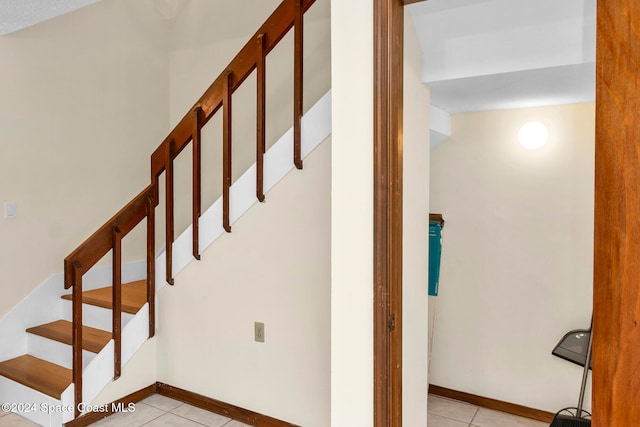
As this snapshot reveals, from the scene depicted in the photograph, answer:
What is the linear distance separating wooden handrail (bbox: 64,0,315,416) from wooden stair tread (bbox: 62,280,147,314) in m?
0.14

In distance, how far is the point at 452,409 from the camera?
2.69 meters

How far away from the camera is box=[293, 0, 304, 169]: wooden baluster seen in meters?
2.22

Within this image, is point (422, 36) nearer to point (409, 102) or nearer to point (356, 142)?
point (409, 102)

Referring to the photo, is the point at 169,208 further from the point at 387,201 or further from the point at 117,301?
the point at 387,201

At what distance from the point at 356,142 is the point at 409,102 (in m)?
0.41

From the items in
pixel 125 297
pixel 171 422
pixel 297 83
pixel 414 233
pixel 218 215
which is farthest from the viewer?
pixel 125 297

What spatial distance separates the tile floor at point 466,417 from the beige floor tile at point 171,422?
4.33ft

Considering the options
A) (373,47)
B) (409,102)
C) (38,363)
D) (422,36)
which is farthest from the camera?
(38,363)

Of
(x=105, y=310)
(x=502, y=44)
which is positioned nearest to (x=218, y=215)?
(x=105, y=310)

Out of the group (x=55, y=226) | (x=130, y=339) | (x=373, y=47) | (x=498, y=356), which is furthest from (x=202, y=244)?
(x=498, y=356)

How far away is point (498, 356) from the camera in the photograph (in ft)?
8.79

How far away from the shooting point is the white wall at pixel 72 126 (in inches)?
114

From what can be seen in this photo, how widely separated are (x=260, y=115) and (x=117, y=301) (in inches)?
51.7

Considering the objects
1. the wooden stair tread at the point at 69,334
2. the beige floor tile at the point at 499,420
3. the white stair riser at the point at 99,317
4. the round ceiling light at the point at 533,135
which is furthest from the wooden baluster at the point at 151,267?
the round ceiling light at the point at 533,135
